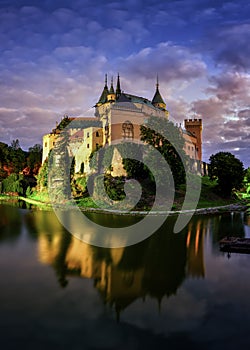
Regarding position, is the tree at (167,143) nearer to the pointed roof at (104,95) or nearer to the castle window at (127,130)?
the castle window at (127,130)

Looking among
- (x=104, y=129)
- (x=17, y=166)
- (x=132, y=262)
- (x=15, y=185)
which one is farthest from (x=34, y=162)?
(x=132, y=262)

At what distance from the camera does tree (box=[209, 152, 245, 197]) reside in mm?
37312

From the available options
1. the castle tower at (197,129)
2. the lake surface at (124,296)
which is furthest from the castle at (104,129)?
the lake surface at (124,296)

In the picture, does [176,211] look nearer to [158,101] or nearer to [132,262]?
[132,262]

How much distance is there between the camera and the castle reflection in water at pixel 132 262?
34.3 ft

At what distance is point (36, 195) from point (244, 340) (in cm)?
3889

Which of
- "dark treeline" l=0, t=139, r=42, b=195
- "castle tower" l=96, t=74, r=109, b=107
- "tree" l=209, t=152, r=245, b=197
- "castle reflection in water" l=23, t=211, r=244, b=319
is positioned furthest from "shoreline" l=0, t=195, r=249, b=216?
"castle tower" l=96, t=74, r=109, b=107

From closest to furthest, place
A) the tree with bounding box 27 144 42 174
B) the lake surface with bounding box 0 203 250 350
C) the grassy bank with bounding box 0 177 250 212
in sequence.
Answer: the lake surface with bounding box 0 203 250 350 < the grassy bank with bounding box 0 177 250 212 < the tree with bounding box 27 144 42 174

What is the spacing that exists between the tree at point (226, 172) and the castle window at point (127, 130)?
11649 mm

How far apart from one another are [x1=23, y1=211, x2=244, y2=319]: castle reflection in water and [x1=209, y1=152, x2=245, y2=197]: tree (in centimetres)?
1712

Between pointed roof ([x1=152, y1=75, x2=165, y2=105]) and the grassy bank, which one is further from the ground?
pointed roof ([x1=152, y1=75, x2=165, y2=105])

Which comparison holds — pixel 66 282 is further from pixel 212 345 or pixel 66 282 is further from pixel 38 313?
pixel 212 345

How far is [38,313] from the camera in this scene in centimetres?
884

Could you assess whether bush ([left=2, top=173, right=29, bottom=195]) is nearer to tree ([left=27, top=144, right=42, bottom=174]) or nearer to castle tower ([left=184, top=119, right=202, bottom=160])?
tree ([left=27, top=144, right=42, bottom=174])
